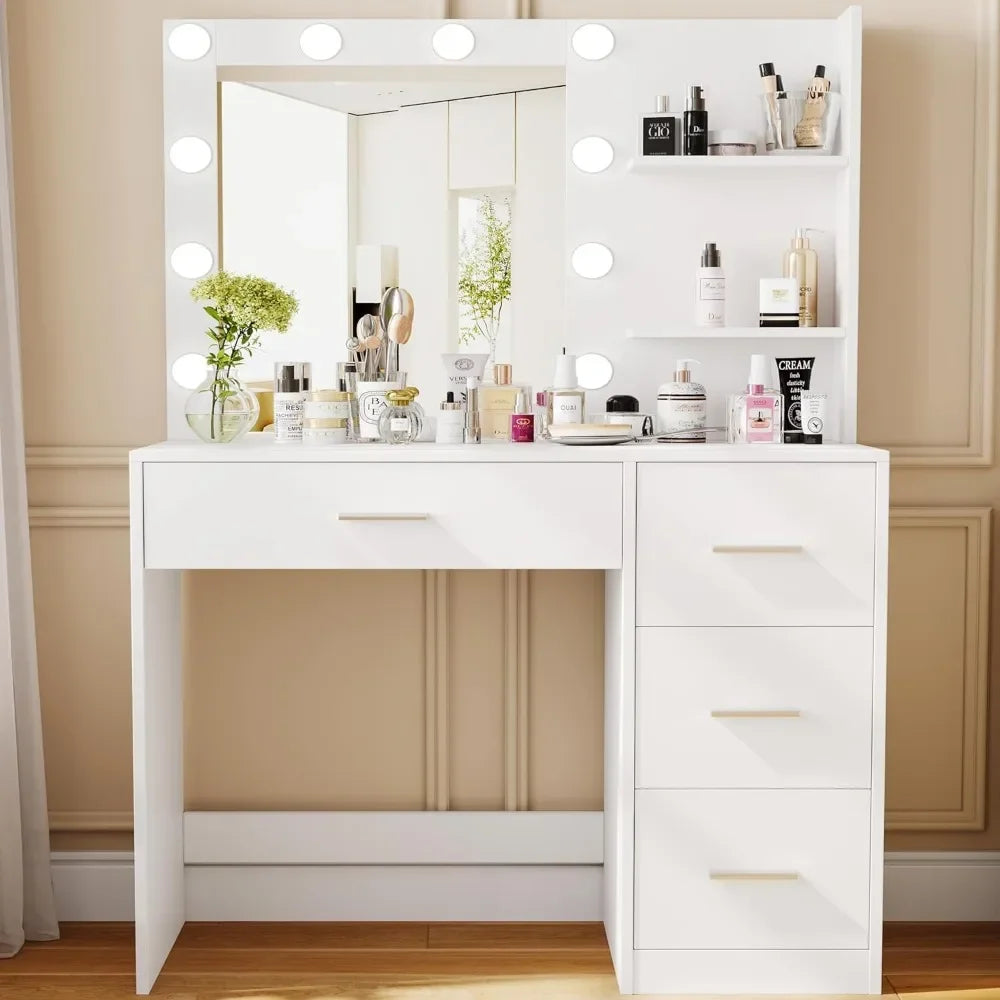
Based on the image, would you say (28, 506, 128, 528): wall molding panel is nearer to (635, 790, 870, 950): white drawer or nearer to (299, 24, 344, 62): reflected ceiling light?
(299, 24, 344, 62): reflected ceiling light

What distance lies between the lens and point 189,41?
2.42 metres

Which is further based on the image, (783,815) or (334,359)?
(334,359)

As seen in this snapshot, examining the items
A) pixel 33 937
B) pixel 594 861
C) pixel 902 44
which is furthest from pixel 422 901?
pixel 902 44

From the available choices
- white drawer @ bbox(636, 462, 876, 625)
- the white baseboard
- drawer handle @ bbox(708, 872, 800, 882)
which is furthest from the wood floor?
white drawer @ bbox(636, 462, 876, 625)

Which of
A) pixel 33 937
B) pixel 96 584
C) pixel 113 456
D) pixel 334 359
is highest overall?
pixel 334 359

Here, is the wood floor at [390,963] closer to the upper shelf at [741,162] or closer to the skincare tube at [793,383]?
the skincare tube at [793,383]

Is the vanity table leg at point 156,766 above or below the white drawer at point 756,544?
below

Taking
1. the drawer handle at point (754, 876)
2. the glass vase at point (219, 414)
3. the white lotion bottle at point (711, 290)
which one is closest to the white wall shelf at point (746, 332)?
the white lotion bottle at point (711, 290)

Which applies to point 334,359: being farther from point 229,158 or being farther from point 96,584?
point 96,584

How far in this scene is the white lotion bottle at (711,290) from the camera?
2.39 metres

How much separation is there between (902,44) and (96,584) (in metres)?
2.10

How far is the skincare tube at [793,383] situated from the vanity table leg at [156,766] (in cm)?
131

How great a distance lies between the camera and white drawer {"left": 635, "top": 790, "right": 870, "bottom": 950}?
218 centimetres

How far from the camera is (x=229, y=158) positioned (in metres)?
2.46
